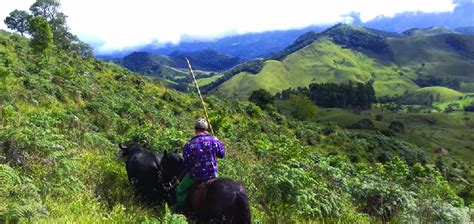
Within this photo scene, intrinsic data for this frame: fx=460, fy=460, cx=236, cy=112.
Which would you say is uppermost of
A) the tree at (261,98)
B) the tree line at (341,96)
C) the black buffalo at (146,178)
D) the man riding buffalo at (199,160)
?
the man riding buffalo at (199,160)

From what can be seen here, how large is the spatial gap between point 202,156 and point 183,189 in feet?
2.43

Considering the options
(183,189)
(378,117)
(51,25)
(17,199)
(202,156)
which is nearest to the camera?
(17,199)

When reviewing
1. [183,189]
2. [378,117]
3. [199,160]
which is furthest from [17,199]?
[378,117]

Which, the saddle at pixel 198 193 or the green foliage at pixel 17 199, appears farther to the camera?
the saddle at pixel 198 193

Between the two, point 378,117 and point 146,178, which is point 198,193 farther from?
point 378,117

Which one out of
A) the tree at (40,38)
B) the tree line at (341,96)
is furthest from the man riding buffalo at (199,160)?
the tree line at (341,96)

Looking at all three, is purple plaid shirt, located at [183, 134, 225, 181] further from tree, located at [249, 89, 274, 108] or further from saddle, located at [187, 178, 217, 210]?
tree, located at [249, 89, 274, 108]

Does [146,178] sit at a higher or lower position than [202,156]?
lower

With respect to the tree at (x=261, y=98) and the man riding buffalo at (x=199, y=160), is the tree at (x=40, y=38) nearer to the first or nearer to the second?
the man riding buffalo at (x=199, y=160)

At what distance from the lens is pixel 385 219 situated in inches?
413

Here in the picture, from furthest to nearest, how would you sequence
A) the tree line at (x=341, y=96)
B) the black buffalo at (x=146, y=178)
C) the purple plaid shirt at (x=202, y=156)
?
the tree line at (x=341, y=96) < the black buffalo at (x=146, y=178) < the purple plaid shirt at (x=202, y=156)

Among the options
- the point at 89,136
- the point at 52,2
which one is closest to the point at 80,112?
the point at 89,136

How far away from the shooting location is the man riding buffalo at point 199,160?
8.49 meters

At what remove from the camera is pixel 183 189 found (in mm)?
8656
